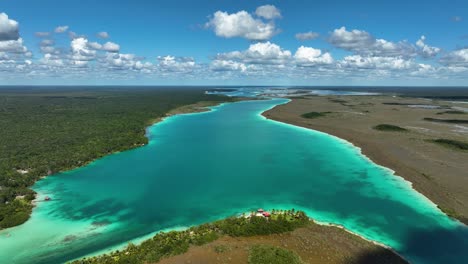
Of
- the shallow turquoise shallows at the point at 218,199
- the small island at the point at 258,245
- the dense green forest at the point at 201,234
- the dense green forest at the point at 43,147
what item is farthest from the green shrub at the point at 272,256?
the dense green forest at the point at 43,147

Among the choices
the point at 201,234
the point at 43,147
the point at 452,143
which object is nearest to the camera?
the point at 201,234

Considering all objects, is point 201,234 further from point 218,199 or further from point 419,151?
point 419,151

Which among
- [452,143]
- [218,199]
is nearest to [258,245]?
[218,199]

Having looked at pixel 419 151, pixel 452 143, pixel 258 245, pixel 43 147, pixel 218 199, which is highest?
pixel 452 143

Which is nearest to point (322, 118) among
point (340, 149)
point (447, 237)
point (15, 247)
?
point (340, 149)

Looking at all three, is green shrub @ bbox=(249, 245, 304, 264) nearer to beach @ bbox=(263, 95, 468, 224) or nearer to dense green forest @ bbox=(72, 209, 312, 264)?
dense green forest @ bbox=(72, 209, 312, 264)
